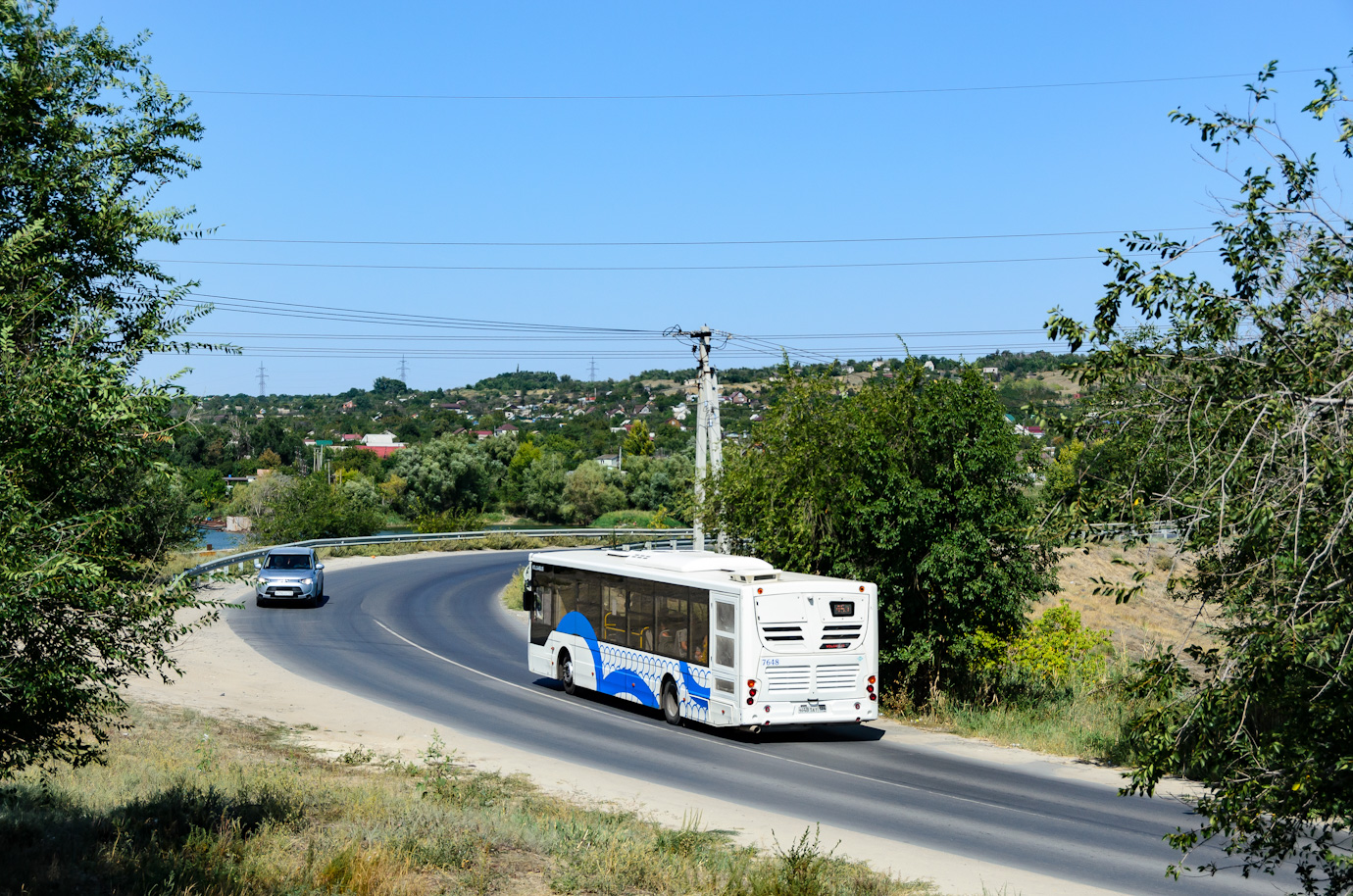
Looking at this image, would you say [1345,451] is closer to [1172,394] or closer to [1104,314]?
[1172,394]

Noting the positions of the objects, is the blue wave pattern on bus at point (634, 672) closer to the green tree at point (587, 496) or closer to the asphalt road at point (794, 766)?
the asphalt road at point (794, 766)

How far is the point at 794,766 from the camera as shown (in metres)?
17.9

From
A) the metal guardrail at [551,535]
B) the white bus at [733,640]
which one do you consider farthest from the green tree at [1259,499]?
the metal guardrail at [551,535]

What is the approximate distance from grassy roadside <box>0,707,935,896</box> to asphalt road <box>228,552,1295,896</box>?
2.35m

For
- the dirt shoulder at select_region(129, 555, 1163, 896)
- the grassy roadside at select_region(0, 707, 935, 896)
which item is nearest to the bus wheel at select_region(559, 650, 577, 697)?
the dirt shoulder at select_region(129, 555, 1163, 896)

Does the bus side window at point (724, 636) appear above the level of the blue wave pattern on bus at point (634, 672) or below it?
above

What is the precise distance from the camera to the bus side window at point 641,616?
20984 mm

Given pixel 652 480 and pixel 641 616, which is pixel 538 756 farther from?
pixel 652 480

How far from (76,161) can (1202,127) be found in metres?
8.22

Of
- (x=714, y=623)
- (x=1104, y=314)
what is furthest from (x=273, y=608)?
(x=1104, y=314)

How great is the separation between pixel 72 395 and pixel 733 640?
511 inches

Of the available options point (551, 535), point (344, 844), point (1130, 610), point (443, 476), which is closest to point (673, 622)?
point (344, 844)

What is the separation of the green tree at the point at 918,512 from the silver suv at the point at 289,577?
18693 mm

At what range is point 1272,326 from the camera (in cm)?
658
